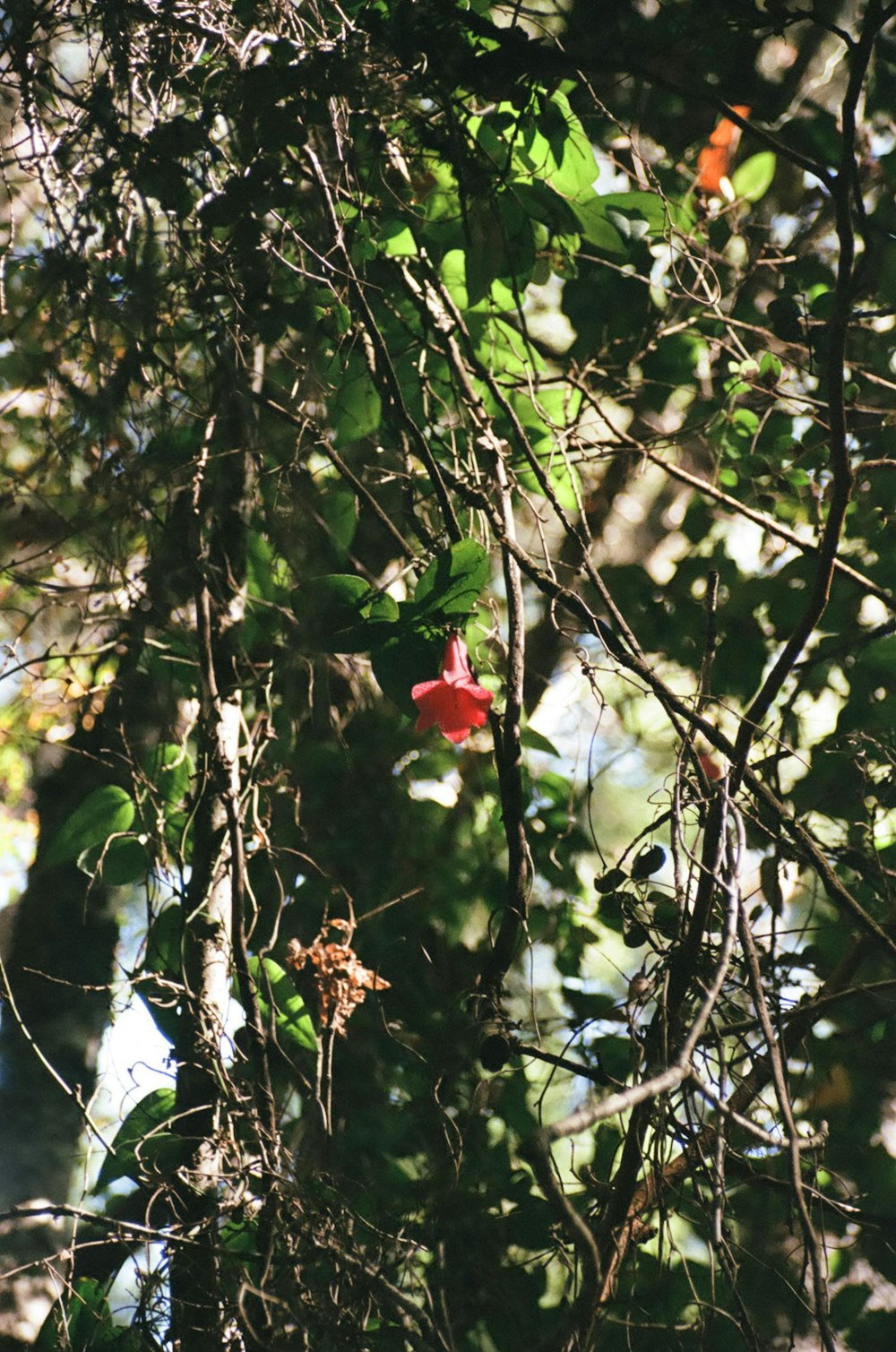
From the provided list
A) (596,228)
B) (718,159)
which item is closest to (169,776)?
(596,228)

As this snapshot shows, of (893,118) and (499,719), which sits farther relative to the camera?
(893,118)

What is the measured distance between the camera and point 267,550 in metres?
1.12

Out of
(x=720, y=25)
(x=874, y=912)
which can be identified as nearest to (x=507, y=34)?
(x=720, y=25)

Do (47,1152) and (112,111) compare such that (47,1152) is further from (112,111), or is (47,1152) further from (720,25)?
(720,25)

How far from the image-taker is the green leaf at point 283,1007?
0.93 m

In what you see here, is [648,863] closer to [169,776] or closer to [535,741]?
[535,741]

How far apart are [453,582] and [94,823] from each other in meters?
0.44

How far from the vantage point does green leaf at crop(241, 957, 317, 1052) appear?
0.93m

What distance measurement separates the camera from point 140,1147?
2.74 feet

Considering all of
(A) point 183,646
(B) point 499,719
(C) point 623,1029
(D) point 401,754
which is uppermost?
(A) point 183,646

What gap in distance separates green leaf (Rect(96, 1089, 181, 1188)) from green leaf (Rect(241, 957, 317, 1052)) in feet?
0.38

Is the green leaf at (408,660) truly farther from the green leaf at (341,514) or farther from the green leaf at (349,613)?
the green leaf at (341,514)

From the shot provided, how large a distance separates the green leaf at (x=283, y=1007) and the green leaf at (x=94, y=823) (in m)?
0.19

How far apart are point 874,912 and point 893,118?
0.98m
